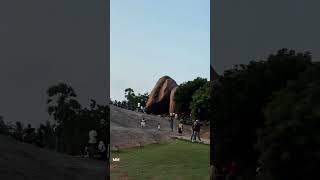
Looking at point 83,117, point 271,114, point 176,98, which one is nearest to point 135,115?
point 176,98

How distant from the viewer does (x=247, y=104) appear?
24875 mm

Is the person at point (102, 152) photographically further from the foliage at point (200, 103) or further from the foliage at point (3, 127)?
the foliage at point (200, 103)

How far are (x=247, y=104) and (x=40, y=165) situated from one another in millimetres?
8307

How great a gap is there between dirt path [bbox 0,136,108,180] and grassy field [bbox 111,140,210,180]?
1.62 metres

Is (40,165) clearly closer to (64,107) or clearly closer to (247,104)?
(247,104)

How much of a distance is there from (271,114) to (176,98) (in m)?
57.2

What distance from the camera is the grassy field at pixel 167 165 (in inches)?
998

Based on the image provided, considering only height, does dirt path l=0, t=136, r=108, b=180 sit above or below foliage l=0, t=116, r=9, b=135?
below

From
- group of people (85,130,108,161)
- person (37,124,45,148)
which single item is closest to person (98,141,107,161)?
group of people (85,130,108,161)

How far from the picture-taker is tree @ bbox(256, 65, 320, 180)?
1488 cm

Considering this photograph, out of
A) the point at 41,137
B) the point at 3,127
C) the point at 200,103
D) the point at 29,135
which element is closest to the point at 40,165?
the point at 29,135

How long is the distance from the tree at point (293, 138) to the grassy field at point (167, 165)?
7915 mm

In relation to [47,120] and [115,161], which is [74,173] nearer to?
[115,161]

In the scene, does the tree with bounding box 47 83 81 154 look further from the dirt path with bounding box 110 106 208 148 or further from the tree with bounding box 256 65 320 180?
the tree with bounding box 256 65 320 180
